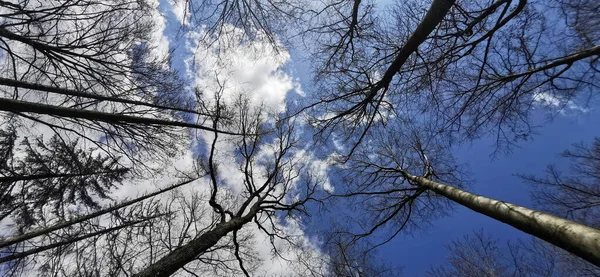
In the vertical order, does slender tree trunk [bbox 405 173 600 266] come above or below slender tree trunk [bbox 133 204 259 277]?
below

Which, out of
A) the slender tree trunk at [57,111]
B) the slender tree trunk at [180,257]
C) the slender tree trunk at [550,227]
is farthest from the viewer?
the slender tree trunk at [180,257]

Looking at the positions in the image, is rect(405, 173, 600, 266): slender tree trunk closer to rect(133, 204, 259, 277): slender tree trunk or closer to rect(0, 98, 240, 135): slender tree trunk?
rect(133, 204, 259, 277): slender tree trunk

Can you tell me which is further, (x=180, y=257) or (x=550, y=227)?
(x=180, y=257)

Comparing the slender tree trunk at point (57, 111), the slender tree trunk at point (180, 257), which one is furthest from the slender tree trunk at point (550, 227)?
the slender tree trunk at point (57, 111)

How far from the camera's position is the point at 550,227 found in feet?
6.88

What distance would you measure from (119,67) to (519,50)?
7.68m

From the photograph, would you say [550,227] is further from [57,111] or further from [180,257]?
[57,111]

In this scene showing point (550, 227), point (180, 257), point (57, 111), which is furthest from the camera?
point (180, 257)

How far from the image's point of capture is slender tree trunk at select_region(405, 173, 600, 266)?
175 cm

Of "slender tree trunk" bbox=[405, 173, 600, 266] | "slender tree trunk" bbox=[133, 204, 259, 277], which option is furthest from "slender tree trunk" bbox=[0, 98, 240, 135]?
"slender tree trunk" bbox=[405, 173, 600, 266]

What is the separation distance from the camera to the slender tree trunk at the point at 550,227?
1.75 metres

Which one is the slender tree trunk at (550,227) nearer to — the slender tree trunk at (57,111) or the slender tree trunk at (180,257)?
the slender tree trunk at (180,257)

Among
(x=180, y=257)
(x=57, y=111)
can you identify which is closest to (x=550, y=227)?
(x=180, y=257)

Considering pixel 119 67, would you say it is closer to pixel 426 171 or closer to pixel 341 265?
pixel 426 171
